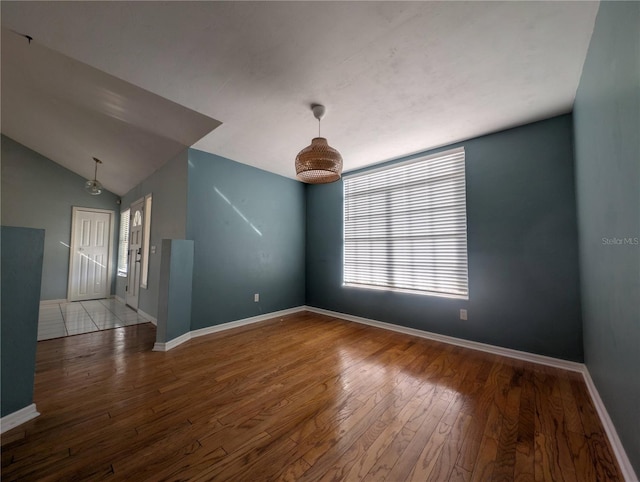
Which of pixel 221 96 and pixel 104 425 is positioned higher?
pixel 221 96

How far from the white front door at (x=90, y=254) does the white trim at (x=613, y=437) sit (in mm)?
8117

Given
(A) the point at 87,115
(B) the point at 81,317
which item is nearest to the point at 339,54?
(A) the point at 87,115

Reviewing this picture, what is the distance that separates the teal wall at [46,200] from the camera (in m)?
4.88

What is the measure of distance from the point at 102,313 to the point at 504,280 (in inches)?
246

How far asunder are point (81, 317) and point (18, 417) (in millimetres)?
3299

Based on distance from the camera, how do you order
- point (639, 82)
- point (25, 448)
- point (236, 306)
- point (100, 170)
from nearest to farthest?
point (639, 82), point (25, 448), point (236, 306), point (100, 170)

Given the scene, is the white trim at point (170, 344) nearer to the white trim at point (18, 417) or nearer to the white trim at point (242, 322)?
the white trim at point (242, 322)

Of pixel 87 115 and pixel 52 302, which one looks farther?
pixel 52 302

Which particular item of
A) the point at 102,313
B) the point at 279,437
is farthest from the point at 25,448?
the point at 102,313

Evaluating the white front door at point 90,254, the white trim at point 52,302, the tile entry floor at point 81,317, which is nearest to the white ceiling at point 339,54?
the tile entry floor at point 81,317

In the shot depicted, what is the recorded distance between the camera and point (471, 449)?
53.6 inches

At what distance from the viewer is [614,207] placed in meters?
1.34

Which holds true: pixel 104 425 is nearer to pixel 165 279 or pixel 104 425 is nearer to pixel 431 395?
pixel 165 279

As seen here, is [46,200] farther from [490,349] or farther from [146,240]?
[490,349]
